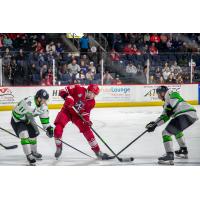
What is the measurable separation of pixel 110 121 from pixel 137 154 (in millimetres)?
361

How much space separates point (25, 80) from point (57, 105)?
1.14 feet

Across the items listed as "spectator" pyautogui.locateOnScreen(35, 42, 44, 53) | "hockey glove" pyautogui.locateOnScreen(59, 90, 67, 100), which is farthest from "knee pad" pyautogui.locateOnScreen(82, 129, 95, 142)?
"spectator" pyautogui.locateOnScreen(35, 42, 44, 53)

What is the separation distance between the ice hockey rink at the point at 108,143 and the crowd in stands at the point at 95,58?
30cm

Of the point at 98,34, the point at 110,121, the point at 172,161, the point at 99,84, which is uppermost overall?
the point at 98,34

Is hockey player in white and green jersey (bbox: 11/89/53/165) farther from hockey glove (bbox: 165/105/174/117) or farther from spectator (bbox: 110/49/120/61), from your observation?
hockey glove (bbox: 165/105/174/117)

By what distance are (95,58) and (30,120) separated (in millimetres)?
744

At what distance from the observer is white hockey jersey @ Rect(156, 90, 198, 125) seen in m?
4.30

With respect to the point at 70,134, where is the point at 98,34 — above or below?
above

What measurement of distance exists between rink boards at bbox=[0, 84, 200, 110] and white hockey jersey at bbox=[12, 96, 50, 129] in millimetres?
43

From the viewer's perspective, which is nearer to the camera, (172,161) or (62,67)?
(172,161)

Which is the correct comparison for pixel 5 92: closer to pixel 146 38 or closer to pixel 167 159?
pixel 146 38

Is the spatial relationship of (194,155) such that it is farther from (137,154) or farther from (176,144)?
(137,154)

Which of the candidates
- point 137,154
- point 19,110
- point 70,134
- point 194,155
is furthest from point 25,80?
point 194,155

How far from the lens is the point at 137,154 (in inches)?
167
